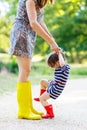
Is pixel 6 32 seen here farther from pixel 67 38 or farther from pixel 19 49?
pixel 19 49

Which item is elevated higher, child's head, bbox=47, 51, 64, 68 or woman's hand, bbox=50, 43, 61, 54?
woman's hand, bbox=50, 43, 61, 54

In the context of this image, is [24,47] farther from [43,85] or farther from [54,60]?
[43,85]

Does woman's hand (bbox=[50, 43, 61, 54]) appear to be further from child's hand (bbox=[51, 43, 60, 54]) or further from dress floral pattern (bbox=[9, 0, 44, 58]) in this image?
dress floral pattern (bbox=[9, 0, 44, 58])

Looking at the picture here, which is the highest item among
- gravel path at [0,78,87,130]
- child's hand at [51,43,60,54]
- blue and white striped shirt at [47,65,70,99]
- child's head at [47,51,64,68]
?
child's hand at [51,43,60,54]

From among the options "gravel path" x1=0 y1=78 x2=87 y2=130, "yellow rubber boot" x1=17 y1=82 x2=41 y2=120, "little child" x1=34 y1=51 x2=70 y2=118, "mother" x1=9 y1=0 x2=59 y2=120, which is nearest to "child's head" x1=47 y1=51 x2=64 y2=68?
"little child" x1=34 y1=51 x2=70 y2=118

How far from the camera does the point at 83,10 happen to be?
2588cm

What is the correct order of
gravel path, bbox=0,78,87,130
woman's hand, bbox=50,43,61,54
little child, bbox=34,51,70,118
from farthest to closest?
1. little child, bbox=34,51,70,118
2. woman's hand, bbox=50,43,61,54
3. gravel path, bbox=0,78,87,130

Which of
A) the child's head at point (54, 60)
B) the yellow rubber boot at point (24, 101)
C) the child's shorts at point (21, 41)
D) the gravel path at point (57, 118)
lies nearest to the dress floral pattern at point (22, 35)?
the child's shorts at point (21, 41)

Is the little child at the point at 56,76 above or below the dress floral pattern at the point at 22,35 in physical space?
below

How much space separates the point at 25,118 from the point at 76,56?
88.4 feet

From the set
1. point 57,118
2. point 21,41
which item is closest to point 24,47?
point 21,41

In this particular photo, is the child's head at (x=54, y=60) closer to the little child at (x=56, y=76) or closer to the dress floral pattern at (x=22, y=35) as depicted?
the little child at (x=56, y=76)

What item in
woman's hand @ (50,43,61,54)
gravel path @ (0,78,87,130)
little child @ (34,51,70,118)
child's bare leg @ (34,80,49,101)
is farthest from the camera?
child's bare leg @ (34,80,49,101)

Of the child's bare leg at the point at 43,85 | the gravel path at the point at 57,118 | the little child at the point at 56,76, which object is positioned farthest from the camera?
the child's bare leg at the point at 43,85
